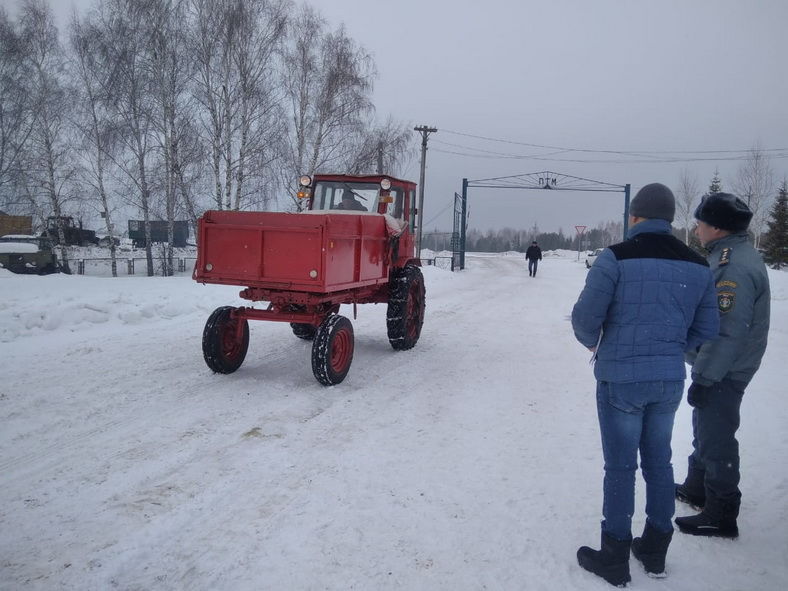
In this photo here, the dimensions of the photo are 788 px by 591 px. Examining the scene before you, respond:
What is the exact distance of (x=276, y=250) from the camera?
546 cm

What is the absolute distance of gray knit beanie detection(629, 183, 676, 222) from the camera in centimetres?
266

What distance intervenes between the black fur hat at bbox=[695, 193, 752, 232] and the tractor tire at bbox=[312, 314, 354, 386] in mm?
3626

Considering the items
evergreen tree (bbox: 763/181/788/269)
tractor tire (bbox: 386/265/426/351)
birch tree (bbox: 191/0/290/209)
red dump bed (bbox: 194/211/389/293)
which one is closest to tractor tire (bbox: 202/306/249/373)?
red dump bed (bbox: 194/211/389/293)

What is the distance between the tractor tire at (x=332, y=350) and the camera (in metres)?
5.57

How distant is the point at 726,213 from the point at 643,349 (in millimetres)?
1061

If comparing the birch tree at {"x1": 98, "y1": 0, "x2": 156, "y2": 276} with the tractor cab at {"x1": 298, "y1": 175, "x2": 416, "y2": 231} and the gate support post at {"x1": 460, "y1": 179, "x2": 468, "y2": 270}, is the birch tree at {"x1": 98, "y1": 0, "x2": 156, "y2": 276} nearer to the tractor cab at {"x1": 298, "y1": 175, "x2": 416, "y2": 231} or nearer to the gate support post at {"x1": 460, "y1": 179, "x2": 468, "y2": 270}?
the tractor cab at {"x1": 298, "y1": 175, "x2": 416, "y2": 231}

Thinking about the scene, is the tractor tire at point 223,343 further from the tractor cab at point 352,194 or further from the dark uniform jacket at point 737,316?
the dark uniform jacket at point 737,316

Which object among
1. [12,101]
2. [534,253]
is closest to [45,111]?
[12,101]

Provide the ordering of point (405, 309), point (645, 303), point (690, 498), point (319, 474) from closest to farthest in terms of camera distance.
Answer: point (645, 303), point (690, 498), point (319, 474), point (405, 309)

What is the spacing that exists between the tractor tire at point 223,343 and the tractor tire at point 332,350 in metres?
1.06

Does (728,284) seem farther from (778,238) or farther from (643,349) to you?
(778,238)

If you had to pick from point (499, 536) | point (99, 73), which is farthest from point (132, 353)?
point (99, 73)

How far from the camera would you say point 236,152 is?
19375 millimetres

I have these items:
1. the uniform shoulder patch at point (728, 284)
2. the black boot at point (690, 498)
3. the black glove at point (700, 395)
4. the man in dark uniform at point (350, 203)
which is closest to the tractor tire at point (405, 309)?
the man in dark uniform at point (350, 203)
